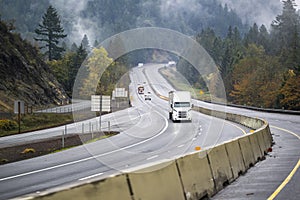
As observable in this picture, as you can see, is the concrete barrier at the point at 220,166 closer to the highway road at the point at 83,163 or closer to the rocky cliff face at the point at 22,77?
the highway road at the point at 83,163

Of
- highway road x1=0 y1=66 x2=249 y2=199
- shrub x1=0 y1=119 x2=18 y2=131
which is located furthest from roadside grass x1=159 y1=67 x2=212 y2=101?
highway road x1=0 y1=66 x2=249 y2=199

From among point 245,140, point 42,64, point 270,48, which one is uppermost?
point 270,48

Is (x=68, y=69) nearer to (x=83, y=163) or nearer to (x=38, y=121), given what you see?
(x=38, y=121)

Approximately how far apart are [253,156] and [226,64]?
124 m

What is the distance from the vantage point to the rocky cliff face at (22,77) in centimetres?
6100

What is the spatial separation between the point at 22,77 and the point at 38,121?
15289 millimetres

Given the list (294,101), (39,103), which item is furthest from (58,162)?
(294,101)

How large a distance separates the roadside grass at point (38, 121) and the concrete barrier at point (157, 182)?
35691 millimetres

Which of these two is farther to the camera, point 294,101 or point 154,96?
point 154,96

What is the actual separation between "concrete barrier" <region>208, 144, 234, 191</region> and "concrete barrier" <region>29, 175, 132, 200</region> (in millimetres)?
5242

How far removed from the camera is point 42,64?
85.3 m

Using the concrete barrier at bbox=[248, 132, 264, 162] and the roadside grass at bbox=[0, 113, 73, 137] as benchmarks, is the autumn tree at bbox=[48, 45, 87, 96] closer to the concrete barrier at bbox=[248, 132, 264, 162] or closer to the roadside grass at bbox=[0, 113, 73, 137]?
the roadside grass at bbox=[0, 113, 73, 137]

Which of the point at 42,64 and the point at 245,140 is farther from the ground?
the point at 42,64

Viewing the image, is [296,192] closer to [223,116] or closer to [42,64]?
[223,116]
